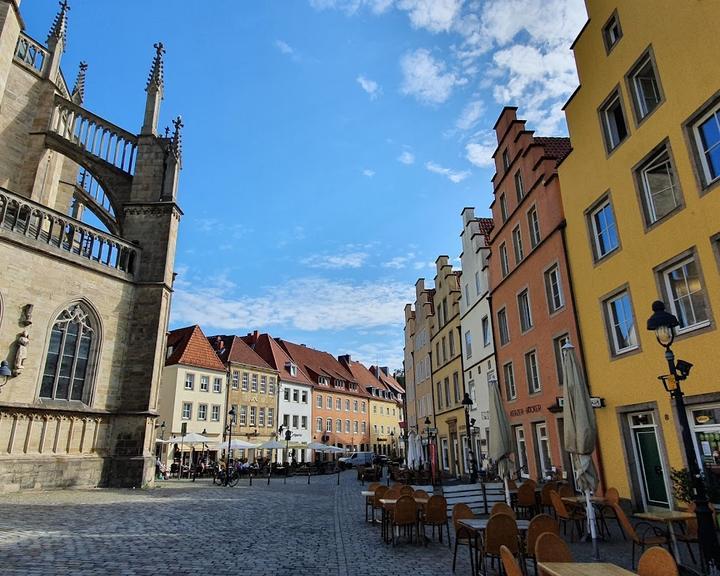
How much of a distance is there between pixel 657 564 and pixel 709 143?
974 cm

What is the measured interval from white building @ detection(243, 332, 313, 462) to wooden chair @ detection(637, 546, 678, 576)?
51.0 m

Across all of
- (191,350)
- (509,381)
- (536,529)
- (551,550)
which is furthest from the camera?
(191,350)

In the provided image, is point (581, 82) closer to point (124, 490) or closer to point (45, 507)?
point (45, 507)

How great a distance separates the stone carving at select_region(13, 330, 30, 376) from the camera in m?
16.1

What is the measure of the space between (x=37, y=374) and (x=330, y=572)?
48.2 feet

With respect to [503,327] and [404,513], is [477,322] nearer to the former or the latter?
[503,327]

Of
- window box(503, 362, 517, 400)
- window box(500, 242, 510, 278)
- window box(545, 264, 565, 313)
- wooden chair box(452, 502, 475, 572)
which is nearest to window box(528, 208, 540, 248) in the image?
window box(545, 264, 565, 313)

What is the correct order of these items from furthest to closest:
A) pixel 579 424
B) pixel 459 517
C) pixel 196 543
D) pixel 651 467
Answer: pixel 651 467
pixel 579 424
pixel 196 543
pixel 459 517

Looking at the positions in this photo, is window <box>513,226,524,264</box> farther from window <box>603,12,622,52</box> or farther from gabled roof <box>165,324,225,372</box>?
gabled roof <box>165,324,225,372</box>

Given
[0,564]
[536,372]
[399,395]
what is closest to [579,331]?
[536,372]

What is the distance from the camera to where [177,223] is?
75.9 feet

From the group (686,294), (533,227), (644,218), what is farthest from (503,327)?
(686,294)

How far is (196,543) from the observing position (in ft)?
30.0

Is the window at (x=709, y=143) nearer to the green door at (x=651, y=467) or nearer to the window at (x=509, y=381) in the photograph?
the green door at (x=651, y=467)
